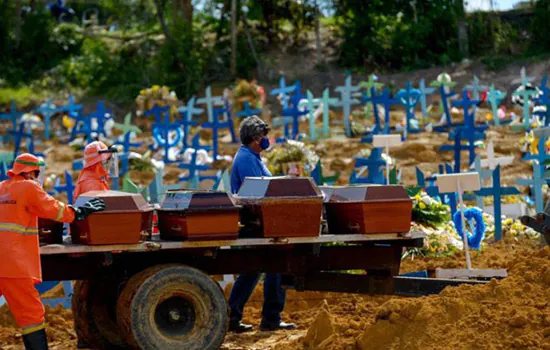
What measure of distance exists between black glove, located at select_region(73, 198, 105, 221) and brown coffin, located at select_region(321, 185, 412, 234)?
1805 mm

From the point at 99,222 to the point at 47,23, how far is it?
3072 centimetres

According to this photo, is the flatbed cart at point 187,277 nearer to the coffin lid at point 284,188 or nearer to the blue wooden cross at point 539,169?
the coffin lid at point 284,188

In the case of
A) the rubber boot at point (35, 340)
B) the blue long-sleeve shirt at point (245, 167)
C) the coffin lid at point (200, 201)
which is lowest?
the rubber boot at point (35, 340)

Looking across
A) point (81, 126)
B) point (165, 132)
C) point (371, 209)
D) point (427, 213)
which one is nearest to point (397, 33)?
point (81, 126)

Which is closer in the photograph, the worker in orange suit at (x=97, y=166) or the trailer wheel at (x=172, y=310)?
the trailer wheel at (x=172, y=310)

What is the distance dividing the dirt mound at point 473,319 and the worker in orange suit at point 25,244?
214 cm

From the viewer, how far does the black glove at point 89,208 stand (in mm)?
8484

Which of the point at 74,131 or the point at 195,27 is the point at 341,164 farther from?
the point at 195,27

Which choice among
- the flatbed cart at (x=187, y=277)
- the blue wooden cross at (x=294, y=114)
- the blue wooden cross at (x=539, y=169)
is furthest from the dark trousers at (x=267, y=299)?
the blue wooden cross at (x=294, y=114)

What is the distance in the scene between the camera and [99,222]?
8531mm

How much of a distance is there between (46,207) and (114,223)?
0.48 meters

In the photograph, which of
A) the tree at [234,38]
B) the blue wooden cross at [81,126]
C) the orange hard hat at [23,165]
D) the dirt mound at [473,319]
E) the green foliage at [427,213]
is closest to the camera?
the dirt mound at [473,319]

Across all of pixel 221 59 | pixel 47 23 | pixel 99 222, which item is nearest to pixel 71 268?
pixel 99 222

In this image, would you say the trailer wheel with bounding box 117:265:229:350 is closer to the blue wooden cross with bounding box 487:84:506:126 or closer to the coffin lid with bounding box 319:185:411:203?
the coffin lid with bounding box 319:185:411:203
